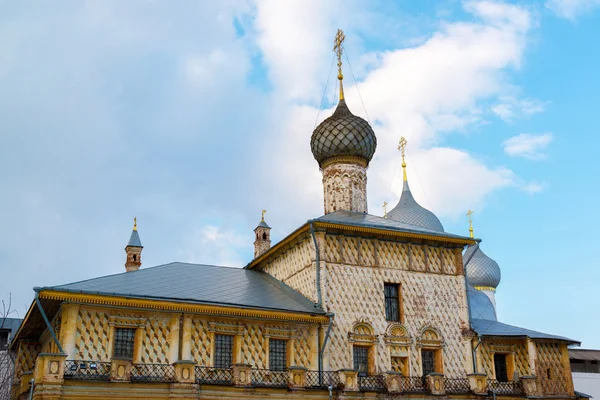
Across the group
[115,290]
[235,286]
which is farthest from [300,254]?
[115,290]

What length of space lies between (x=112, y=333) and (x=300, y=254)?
26.9 feet

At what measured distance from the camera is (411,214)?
47.0 meters

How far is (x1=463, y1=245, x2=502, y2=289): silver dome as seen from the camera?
5166cm

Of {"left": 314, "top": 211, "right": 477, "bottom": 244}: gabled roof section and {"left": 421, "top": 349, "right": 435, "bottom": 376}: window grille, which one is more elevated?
{"left": 314, "top": 211, "right": 477, "bottom": 244}: gabled roof section

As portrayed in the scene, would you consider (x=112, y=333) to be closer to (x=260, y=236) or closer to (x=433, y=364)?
(x=433, y=364)

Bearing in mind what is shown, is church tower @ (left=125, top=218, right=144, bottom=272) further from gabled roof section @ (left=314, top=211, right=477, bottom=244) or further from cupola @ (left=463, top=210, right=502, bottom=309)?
cupola @ (left=463, top=210, right=502, bottom=309)

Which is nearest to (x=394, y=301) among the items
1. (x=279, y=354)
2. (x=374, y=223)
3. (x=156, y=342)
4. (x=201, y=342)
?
(x=374, y=223)

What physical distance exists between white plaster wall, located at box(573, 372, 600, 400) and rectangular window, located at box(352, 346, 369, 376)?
17.6 m

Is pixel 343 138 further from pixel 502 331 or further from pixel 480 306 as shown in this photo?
pixel 480 306

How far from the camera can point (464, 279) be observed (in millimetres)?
27641

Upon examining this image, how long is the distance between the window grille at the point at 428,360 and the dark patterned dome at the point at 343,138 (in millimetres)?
9455

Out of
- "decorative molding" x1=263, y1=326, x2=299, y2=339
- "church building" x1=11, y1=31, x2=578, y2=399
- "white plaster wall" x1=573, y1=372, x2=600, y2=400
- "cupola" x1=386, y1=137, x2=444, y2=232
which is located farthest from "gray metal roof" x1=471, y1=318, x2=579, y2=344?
"cupola" x1=386, y1=137, x2=444, y2=232

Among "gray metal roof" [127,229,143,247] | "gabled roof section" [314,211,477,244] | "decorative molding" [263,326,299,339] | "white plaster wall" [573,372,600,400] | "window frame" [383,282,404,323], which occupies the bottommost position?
"white plaster wall" [573,372,600,400]

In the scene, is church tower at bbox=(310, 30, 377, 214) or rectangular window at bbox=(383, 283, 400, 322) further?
church tower at bbox=(310, 30, 377, 214)
